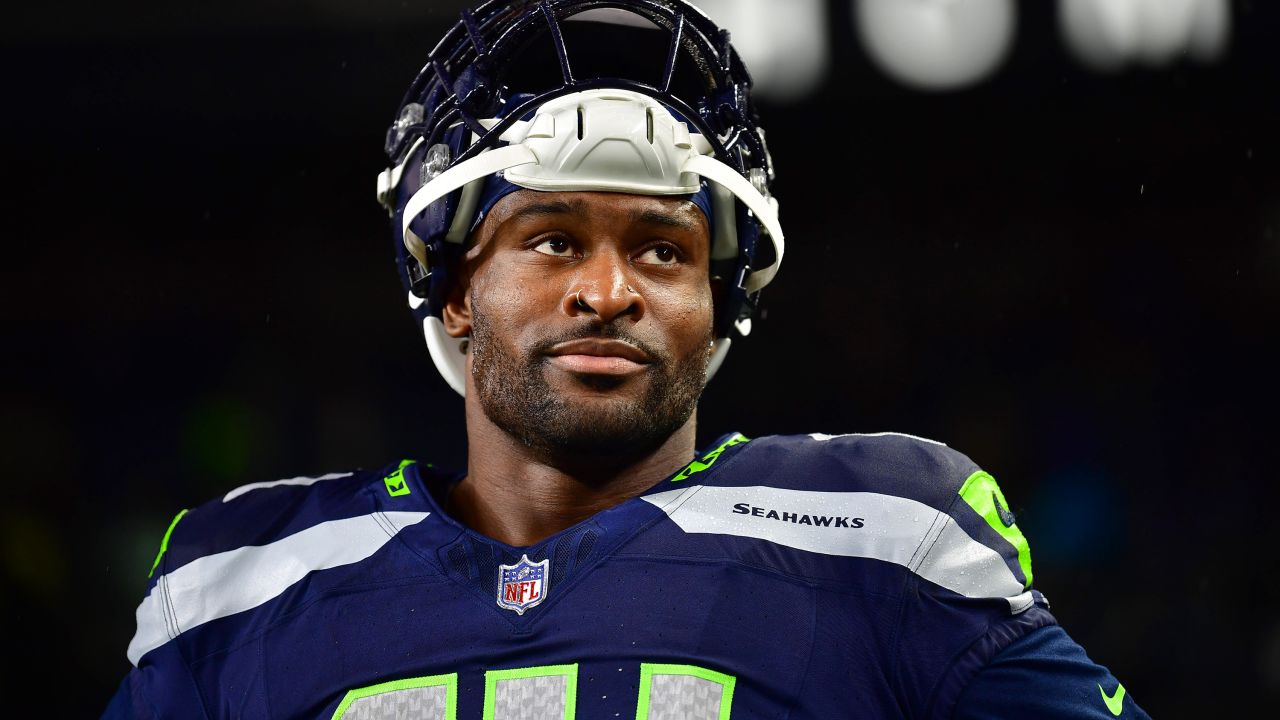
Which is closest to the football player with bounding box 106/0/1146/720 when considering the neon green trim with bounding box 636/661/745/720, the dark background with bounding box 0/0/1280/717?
the neon green trim with bounding box 636/661/745/720

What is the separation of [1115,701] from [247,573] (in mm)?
1002

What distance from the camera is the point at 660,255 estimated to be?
1.51 metres

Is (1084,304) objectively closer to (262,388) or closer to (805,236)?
(805,236)

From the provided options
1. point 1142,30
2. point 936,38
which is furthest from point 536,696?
point 1142,30

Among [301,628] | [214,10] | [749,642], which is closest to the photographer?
[749,642]

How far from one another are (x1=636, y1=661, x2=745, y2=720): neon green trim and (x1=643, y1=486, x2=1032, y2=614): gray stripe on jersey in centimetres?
18

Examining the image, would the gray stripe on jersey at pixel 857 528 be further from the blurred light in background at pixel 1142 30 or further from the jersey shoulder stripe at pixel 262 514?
the blurred light in background at pixel 1142 30

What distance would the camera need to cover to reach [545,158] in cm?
146

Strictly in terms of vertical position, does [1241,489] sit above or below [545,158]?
below

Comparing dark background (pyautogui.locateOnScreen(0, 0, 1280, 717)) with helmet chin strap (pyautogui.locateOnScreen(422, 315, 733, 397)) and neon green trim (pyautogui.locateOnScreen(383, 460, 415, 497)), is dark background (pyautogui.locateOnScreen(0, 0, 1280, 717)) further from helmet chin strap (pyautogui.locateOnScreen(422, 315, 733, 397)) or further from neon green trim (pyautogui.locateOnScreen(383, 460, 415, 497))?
neon green trim (pyautogui.locateOnScreen(383, 460, 415, 497))

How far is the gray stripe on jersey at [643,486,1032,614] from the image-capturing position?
1.34 metres

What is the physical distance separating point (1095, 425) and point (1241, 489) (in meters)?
0.36

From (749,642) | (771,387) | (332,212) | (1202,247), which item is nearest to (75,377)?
(332,212)

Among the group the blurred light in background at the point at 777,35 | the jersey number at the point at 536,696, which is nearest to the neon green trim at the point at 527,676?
the jersey number at the point at 536,696
